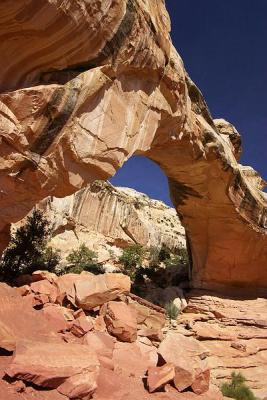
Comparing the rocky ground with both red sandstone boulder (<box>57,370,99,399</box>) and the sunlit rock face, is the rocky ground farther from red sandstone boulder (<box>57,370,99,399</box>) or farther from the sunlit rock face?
the sunlit rock face

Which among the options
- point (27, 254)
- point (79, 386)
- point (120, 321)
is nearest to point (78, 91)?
point (79, 386)

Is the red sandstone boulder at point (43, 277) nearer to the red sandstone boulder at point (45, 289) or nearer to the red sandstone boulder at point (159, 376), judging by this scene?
the red sandstone boulder at point (45, 289)

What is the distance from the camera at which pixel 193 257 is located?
705 inches

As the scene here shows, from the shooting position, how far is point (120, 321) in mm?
8516

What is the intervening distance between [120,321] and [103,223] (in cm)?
3445

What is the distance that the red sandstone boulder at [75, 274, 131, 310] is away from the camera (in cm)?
871

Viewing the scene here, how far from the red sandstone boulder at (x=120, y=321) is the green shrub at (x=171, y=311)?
5.72m

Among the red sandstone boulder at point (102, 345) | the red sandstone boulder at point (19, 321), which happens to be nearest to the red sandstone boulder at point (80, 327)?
the red sandstone boulder at point (102, 345)

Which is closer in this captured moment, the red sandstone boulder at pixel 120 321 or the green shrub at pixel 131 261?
the red sandstone boulder at pixel 120 321

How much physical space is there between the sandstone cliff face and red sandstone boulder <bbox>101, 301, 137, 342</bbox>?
79.7 feet

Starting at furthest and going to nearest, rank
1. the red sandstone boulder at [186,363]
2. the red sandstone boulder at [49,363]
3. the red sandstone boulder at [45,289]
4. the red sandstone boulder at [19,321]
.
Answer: the red sandstone boulder at [45,289]
the red sandstone boulder at [186,363]
the red sandstone boulder at [19,321]
the red sandstone boulder at [49,363]

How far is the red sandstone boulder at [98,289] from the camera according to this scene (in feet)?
28.6

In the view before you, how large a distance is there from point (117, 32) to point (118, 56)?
51 centimetres

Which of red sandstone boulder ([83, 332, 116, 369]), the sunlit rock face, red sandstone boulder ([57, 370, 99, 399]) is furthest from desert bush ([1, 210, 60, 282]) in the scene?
red sandstone boulder ([57, 370, 99, 399])
